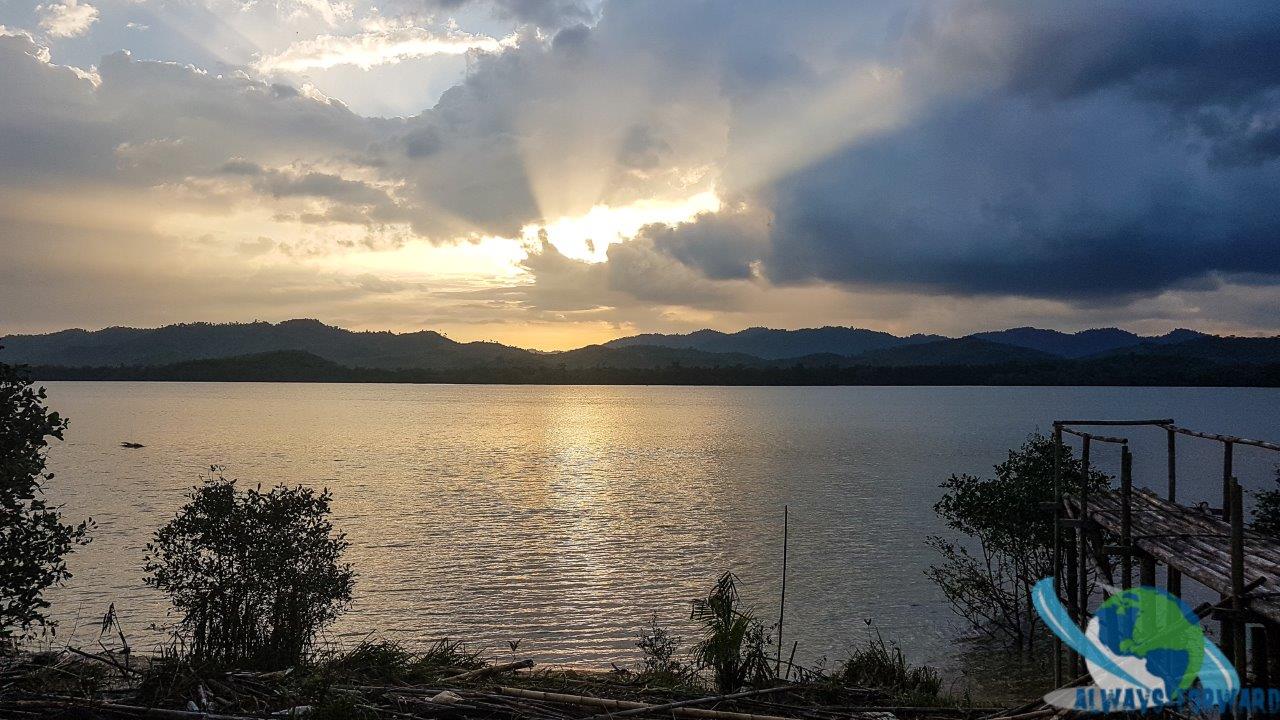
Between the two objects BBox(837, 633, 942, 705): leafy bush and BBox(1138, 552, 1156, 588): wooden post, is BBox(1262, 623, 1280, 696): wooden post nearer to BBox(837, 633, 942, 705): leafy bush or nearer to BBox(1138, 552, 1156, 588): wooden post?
BBox(1138, 552, 1156, 588): wooden post

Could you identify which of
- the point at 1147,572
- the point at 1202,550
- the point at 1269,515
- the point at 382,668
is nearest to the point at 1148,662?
the point at 1202,550

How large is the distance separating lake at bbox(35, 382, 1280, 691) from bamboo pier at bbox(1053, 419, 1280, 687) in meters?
9.60

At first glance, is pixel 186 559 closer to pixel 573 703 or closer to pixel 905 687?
pixel 573 703

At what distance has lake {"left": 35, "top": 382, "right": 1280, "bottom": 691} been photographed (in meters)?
30.8

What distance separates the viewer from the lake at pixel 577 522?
3084cm

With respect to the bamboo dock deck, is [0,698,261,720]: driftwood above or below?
below

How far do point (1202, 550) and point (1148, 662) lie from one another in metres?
2.03

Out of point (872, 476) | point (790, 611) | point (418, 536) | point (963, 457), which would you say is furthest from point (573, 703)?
point (963, 457)

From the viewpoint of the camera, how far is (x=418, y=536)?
4772 centimetres

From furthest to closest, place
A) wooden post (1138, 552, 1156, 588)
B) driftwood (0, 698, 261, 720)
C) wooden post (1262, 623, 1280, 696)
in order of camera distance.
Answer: wooden post (1138, 552, 1156, 588) → wooden post (1262, 623, 1280, 696) → driftwood (0, 698, 261, 720)

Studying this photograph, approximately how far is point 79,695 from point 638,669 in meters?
13.9

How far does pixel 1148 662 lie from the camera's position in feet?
43.9

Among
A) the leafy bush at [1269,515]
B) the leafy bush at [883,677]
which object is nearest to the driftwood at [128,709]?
the leafy bush at [883,677]

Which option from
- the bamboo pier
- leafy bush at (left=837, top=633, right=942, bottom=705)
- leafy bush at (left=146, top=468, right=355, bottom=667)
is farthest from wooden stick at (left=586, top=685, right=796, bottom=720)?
leafy bush at (left=146, top=468, right=355, bottom=667)
